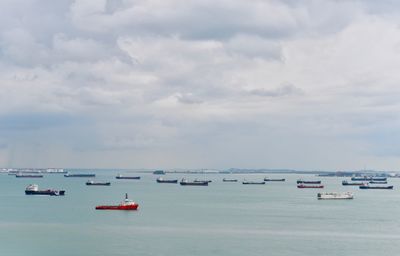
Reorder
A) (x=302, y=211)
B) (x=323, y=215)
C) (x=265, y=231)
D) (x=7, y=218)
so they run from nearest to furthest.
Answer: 1. (x=265, y=231)
2. (x=7, y=218)
3. (x=323, y=215)
4. (x=302, y=211)

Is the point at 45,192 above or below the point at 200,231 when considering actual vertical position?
above

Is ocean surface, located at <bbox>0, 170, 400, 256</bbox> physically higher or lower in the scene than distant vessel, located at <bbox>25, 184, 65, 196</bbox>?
lower

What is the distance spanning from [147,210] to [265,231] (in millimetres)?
35442

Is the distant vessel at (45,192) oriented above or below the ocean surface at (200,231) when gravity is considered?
above

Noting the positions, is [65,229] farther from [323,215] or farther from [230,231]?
[323,215]

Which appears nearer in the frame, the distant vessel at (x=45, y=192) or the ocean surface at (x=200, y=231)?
the ocean surface at (x=200, y=231)

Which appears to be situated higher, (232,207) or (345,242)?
(232,207)

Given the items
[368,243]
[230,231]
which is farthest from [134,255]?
[368,243]

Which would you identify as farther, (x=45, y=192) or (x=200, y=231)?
(x=45, y=192)

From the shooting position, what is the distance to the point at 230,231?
7475 cm

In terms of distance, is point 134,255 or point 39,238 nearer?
point 134,255

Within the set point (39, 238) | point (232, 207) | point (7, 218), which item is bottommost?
point (39, 238)

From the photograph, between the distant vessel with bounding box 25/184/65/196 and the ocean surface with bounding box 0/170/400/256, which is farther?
the distant vessel with bounding box 25/184/65/196

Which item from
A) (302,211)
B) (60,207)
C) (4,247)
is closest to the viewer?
(4,247)
